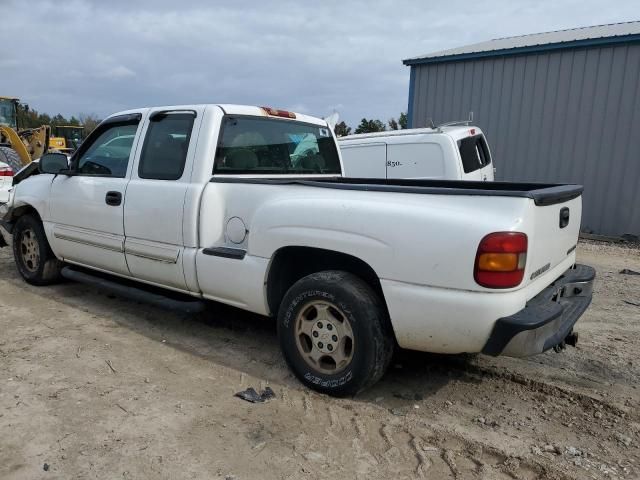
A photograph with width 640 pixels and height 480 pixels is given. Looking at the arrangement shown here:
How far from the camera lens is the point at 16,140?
49.3ft

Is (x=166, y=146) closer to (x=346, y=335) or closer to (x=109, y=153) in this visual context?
(x=109, y=153)

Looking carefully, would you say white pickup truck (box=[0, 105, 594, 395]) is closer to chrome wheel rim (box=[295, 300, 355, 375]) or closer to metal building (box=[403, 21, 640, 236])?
chrome wheel rim (box=[295, 300, 355, 375])

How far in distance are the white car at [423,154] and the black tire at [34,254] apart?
4584 mm

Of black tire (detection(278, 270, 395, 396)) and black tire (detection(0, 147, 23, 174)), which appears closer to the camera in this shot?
black tire (detection(278, 270, 395, 396))

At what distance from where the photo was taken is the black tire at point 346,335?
296 centimetres

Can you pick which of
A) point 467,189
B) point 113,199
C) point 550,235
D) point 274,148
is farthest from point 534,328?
point 113,199

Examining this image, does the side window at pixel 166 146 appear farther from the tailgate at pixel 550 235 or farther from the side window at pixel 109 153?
the tailgate at pixel 550 235

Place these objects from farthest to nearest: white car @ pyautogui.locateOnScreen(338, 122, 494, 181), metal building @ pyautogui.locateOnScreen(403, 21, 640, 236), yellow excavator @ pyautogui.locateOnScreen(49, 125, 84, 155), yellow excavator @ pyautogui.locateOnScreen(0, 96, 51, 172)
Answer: yellow excavator @ pyautogui.locateOnScreen(49, 125, 84, 155)
yellow excavator @ pyautogui.locateOnScreen(0, 96, 51, 172)
metal building @ pyautogui.locateOnScreen(403, 21, 640, 236)
white car @ pyautogui.locateOnScreen(338, 122, 494, 181)

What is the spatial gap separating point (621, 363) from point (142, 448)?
133 inches

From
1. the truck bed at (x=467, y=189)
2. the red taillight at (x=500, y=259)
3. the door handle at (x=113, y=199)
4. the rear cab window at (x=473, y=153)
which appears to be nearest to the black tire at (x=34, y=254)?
the door handle at (x=113, y=199)

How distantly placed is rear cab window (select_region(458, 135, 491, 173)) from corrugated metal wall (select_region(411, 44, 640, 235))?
4232 mm

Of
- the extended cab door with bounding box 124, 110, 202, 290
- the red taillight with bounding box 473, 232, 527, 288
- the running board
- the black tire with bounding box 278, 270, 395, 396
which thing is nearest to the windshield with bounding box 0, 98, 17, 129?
the running board

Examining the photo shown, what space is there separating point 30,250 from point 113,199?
6.13 ft

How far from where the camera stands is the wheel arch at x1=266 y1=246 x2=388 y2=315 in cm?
316
